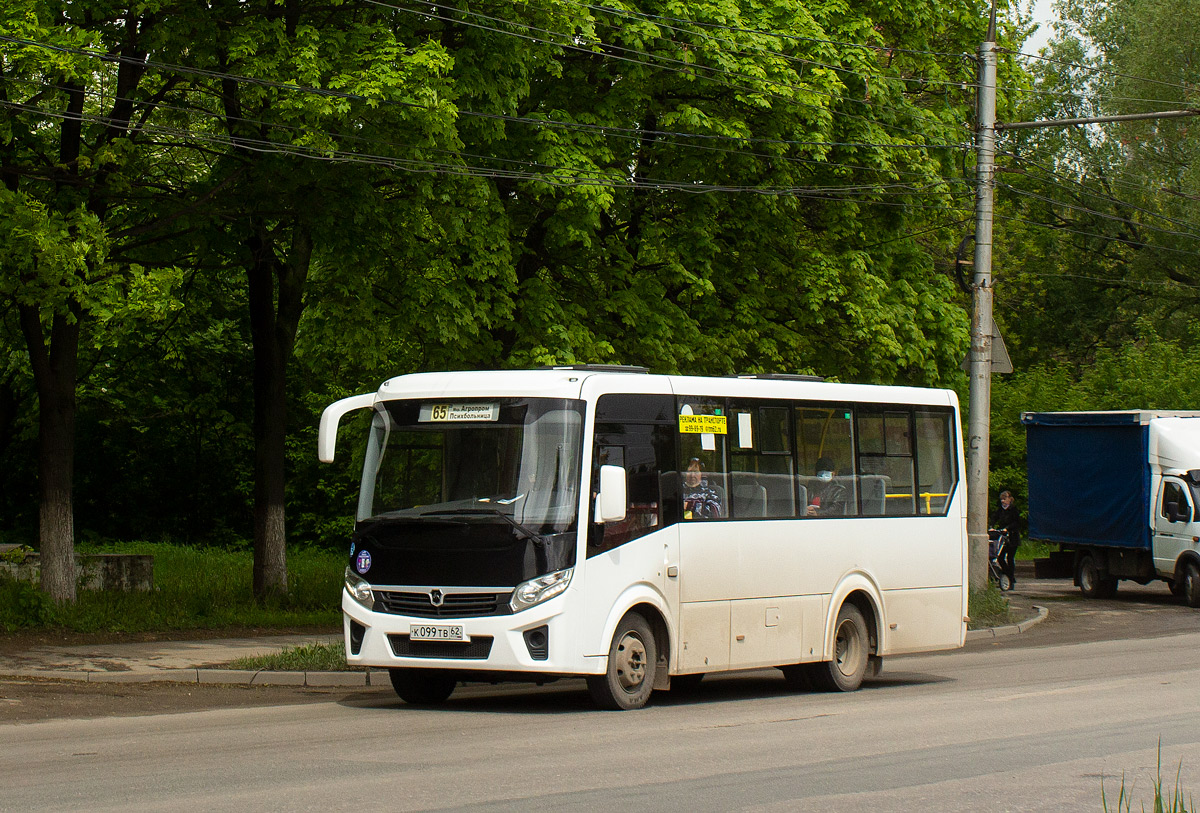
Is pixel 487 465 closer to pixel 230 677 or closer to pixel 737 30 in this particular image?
pixel 230 677

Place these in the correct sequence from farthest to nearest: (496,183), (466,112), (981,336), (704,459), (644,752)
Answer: (981,336) < (496,183) < (466,112) < (704,459) < (644,752)

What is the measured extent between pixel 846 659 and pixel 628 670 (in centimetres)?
334

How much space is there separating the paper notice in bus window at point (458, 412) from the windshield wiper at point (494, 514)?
0.79 m

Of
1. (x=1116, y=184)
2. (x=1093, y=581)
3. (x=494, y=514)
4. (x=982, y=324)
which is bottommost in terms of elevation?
(x=1093, y=581)

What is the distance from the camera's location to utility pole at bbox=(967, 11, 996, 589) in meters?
22.6

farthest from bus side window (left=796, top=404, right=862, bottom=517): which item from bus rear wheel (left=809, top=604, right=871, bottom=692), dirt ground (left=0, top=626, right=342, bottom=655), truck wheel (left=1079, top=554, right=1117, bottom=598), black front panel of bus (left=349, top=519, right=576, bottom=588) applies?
truck wheel (left=1079, top=554, right=1117, bottom=598)

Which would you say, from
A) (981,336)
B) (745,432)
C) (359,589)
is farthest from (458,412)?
(981,336)

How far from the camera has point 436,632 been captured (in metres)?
12.0

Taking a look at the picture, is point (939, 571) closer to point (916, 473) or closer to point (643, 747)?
point (916, 473)

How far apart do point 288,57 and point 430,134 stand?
181 centimetres

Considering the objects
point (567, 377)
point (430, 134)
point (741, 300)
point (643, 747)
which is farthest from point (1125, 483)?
point (643, 747)

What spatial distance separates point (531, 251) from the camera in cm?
2253

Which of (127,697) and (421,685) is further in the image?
(127,697)

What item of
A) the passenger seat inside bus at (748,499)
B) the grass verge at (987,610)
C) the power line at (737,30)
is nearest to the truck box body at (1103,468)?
the grass verge at (987,610)
